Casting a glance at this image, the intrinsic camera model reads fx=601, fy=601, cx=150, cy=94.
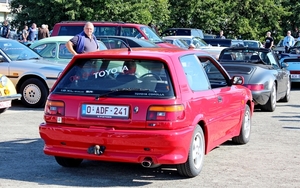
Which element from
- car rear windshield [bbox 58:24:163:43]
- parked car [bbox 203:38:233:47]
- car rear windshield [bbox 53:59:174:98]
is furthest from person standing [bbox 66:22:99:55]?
parked car [bbox 203:38:233:47]

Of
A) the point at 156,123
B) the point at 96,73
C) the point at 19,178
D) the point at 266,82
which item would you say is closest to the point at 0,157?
the point at 19,178

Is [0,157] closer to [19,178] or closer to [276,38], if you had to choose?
[19,178]

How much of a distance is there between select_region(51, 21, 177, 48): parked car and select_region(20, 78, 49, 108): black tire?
7.77 m

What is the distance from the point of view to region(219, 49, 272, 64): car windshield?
13641 millimetres

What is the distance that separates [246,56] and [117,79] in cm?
775

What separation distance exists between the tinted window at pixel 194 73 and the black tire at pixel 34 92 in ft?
20.5

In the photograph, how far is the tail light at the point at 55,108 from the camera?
6.58m

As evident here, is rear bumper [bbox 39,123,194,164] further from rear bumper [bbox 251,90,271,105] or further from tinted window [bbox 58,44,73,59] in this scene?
tinted window [bbox 58,44,73,59]

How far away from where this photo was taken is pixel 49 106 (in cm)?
670

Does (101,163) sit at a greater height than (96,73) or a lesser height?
lesser

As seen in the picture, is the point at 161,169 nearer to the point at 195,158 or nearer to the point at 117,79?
the point at 195,158

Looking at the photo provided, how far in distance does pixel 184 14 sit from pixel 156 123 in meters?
35.9

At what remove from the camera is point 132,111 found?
20.6 ft

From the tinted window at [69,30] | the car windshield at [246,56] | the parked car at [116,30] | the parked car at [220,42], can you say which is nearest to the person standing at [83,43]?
the car windshield at [246,56]
